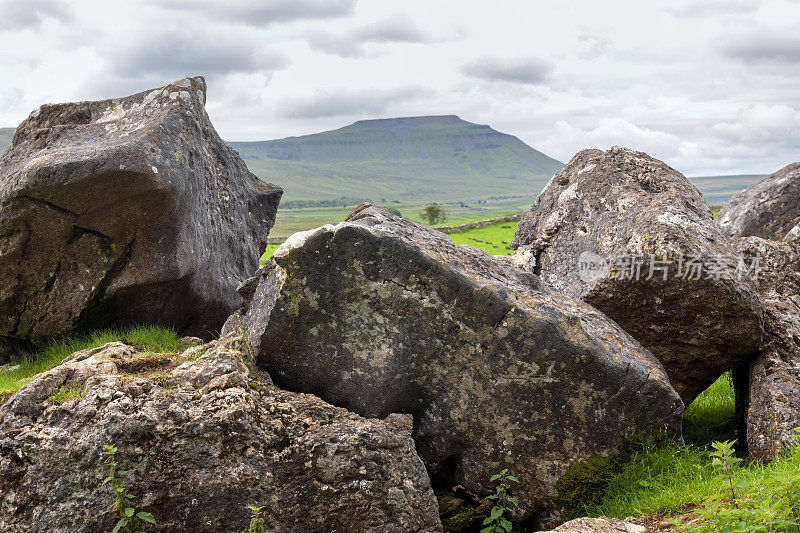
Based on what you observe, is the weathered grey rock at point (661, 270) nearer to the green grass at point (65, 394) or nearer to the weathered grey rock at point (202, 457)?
the weathered grey rock at point (202, 457)

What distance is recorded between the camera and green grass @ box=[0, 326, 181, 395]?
1080cm

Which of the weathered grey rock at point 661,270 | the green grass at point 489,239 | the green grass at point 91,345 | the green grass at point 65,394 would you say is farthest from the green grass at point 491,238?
the green grass at point 65,394

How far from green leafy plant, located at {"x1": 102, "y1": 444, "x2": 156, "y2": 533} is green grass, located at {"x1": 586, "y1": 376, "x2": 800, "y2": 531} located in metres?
5.70

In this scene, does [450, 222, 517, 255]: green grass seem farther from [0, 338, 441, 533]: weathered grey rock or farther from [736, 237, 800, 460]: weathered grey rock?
[0, 338, 441, 533]: weathered grey rock

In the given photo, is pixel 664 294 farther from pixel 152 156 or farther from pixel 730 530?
pixel 152 156

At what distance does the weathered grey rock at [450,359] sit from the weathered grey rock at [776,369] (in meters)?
1.82

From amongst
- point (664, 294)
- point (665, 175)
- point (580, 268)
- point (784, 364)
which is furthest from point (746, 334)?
point (665, 175)

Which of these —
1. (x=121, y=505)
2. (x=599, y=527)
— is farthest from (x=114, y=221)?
(x=599, y=527)

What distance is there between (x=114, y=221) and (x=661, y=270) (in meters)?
9.37

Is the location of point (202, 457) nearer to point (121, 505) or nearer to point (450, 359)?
point (121, 505)

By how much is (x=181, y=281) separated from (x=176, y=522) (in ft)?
19.1

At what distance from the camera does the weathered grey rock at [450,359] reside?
8312mm

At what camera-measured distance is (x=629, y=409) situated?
28.7 feet

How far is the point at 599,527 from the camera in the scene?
6789mm
